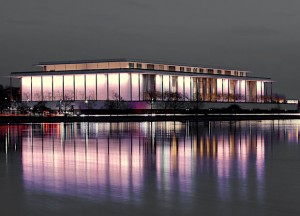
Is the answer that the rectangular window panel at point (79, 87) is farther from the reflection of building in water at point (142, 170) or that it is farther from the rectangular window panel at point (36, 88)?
the reflection of building in water at point (142, 170)

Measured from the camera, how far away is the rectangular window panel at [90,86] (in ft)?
313

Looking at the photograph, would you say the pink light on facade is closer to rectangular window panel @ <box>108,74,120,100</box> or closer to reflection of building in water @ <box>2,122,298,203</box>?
rectangular window panel @ <box>108,74,120,100</box>

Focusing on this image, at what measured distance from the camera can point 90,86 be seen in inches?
3780

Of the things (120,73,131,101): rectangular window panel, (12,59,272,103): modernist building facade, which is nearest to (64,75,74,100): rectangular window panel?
(12,59,272,103): modernist building facade

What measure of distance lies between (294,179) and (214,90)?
331ft

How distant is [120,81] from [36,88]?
18.2 meters

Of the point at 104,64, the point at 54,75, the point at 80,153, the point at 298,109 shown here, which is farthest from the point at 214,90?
the point at 80,153

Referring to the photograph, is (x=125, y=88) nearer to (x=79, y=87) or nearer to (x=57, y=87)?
(x=79, y=87)

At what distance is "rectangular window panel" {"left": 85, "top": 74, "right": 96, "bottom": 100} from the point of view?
3755 inches

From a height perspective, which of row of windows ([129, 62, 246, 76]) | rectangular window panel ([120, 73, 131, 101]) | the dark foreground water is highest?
row of windows ([129, 62, 246, 76])

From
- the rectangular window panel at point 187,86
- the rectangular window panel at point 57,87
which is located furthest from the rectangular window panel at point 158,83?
the rectangular window panel at point 57,87

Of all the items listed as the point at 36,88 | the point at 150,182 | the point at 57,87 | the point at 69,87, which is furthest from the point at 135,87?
the point at 150,182

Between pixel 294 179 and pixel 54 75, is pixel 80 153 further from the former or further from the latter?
pixel 54 75

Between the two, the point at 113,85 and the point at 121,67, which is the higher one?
the point at 121,67
